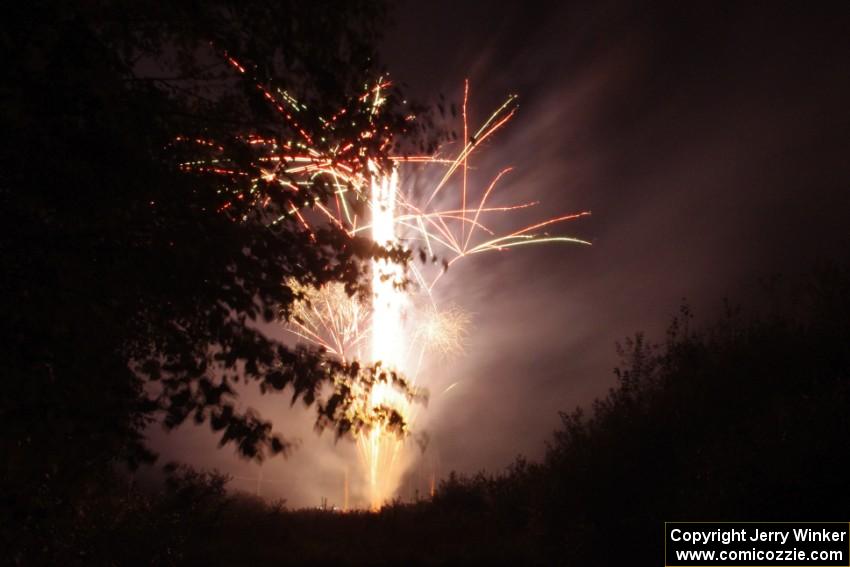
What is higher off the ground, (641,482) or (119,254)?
(119,254)

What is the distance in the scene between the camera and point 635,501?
6.31 m

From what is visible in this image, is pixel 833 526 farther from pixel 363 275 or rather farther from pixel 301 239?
pixel 301 239

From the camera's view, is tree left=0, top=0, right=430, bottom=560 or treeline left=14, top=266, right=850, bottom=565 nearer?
tree left=0, top=0, right=430, bottom=560

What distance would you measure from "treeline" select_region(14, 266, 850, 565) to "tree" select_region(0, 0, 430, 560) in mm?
718

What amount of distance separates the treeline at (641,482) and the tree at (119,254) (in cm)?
72

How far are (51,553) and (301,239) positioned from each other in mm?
3412

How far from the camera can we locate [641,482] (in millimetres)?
6457

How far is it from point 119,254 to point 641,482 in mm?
5886

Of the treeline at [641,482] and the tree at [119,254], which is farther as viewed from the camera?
the treeline at [641,482]

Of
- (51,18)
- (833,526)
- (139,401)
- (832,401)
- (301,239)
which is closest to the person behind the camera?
(51,18)

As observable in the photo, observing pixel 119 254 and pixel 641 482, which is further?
pixel 641 482

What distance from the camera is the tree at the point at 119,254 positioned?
273 cm

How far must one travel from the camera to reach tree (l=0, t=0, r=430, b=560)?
2.73 metres

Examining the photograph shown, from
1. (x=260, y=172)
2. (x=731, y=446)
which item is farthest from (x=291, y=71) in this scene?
(x=731, y=446)
